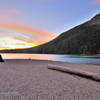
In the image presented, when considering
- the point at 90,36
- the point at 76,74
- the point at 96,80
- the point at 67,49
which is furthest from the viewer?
the point at 67,49

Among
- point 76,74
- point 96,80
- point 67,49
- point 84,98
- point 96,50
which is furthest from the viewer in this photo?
point 67,49

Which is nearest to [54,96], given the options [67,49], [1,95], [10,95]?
[10,95]

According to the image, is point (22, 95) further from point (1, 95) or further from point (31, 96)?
point (1, 95)

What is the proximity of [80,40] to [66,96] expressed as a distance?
133 metres

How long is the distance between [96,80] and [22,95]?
13.6ft

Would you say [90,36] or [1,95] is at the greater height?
[90,36]

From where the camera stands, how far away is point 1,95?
3.80 metres

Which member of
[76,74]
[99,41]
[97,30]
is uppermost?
[97,30]

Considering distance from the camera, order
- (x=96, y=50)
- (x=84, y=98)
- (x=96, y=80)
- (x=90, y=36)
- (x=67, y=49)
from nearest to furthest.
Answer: (x=84, y=98) → (x=96, y=80) → (x=96, y=50) → (x=90, y=36) → (x=67, y=49)

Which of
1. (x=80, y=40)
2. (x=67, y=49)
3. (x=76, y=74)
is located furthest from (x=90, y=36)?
(x=76, y=74)

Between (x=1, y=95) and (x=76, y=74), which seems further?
(x=76, y=74)

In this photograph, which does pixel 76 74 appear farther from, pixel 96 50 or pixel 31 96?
pixel 96 50

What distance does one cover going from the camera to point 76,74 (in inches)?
302

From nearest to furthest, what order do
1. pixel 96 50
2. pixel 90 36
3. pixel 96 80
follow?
1. pixel 96 80
2. pixel 96 50
3. pixel 90 36
